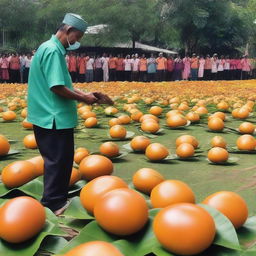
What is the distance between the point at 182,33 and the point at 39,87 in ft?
135

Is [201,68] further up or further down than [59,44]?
further down

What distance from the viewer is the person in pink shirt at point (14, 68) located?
25.1 metres

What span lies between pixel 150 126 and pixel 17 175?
3143mm

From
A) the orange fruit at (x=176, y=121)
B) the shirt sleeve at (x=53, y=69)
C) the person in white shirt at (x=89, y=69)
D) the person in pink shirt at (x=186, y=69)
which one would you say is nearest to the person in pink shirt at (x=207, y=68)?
the person in pink shirt at (x=186, y=69)

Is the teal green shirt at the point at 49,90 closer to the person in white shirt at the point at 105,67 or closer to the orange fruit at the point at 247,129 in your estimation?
the orange fruit at the point at 247,129

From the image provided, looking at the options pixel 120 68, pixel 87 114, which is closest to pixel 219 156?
pixel 87 114

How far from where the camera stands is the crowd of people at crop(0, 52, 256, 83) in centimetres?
2548

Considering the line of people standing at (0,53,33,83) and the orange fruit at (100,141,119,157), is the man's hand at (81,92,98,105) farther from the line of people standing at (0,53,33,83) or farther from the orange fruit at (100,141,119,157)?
the line of people standing at (0,53,33,83)

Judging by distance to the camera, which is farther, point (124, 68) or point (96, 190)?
point (124, 68)

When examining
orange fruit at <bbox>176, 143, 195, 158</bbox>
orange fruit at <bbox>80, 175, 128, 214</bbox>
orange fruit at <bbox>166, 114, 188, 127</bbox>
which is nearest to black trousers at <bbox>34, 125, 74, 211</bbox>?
orange fruit at <bbox>80, 175, 128, 214</bbox>

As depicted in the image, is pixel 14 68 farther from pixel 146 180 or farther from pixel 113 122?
pixel 146 180

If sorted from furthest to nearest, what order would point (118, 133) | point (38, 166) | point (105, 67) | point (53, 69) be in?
point (105, 67) → point (118, 133) → point (38, 166) → point (53, 69)

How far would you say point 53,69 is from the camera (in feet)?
11.0

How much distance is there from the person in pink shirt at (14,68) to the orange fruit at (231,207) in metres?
23.4
